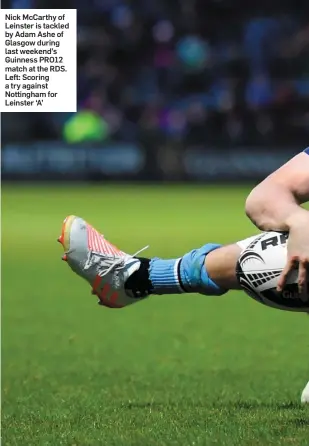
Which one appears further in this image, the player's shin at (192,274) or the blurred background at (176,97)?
Answer: the blurred background at (176,97)

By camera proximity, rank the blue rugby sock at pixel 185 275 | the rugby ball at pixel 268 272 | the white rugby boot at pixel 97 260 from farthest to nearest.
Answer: the white rugby boot at pixel 97 260 < the blue rugby sock at pixel 185 275 < the rugby ball at pixel 268 272

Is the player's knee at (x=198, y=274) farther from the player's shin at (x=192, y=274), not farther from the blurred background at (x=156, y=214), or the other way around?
the blurred background at (x=156, y=214)

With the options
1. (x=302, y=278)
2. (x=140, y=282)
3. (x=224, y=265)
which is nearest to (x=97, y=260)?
(x=140, y=282)

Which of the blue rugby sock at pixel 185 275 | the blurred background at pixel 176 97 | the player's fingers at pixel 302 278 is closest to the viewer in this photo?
the player's fingers at pixel 302 278

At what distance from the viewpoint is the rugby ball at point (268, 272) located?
12.3ft

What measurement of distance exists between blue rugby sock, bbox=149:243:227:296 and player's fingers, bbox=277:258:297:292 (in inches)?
13.1

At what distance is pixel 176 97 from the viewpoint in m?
23.9

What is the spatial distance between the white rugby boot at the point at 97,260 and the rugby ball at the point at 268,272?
1.72 feet

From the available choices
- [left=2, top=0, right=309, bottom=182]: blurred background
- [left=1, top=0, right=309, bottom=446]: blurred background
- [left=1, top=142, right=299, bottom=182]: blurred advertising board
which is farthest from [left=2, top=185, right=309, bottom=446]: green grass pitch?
[left=2, top=0, right=309, bottom=182]: blurred background

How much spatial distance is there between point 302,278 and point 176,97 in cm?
2043

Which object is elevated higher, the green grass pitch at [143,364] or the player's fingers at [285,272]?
the player's fingers at [285,272]

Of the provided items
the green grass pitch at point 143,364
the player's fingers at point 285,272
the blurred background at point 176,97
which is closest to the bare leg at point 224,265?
the player's fingers at point 285,272

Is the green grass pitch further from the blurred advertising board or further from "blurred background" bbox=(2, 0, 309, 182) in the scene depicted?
"blurred background" bbox=(2, 0, 309, 182)

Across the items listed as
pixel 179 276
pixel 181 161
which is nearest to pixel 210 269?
pixel 179 276
